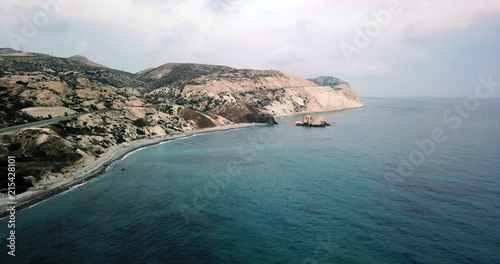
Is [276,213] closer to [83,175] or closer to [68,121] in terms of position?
[83,175]

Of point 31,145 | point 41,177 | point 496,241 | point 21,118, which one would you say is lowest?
point 496,241

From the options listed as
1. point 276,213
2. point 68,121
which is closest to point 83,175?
point 68,121

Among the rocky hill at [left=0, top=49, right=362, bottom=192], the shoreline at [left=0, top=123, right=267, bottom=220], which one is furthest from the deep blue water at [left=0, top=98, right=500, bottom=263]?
the rocky hill at [left=0, top=49, right=362, bottom=192]

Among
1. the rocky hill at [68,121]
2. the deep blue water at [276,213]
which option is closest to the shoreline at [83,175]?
the rocky hill at [68,121]

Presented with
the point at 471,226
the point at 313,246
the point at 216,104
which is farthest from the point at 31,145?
the point at 216,104

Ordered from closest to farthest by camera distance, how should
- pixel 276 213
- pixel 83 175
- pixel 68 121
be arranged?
pixel 276 213, pixel 83 175, pixel 68 121

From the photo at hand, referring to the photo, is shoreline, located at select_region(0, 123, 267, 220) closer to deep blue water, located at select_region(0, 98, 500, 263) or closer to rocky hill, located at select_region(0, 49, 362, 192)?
rocky hill, located at select_region(0, 49, 362, 192)

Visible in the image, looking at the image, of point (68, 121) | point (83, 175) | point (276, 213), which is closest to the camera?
A: point (276, 213)

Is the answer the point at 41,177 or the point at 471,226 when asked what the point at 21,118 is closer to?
the point at 41,177

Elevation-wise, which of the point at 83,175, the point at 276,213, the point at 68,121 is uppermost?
the point at 68,121
